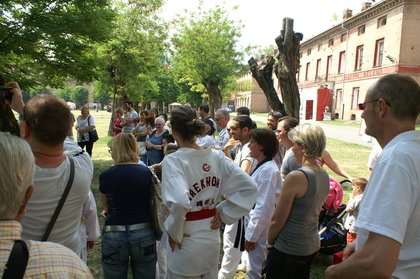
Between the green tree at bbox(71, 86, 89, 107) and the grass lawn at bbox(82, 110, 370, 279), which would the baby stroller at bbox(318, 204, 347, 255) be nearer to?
the grass lawn at bbox(82, 110, 370, 279)

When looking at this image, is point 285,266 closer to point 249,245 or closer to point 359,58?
point 249,245

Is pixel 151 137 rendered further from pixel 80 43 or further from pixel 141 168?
pixel 141 168

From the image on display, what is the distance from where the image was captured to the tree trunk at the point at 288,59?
7.71 m

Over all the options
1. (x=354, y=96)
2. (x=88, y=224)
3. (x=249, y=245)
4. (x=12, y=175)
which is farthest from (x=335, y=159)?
(x=354, y=96)

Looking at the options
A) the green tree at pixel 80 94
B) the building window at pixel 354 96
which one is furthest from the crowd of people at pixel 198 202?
the green tree at pixel 80 94

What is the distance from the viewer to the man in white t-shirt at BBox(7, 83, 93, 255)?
7.08 feet

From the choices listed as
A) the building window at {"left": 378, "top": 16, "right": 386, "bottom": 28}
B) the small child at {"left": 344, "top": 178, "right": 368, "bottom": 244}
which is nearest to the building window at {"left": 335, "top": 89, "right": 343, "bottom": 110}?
the building window at {"left": 378, "top": 16, "right": 386, "bottom": 28}

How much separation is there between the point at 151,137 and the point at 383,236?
7.65 metres

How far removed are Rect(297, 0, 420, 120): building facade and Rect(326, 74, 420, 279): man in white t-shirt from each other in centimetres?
3301

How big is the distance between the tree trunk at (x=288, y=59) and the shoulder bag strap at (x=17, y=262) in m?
7.20

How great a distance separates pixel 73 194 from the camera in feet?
7.44

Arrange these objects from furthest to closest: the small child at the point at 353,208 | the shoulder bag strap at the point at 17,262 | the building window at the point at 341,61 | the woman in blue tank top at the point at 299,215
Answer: the building window at the point at 341,61, the small child at the point at 353,208, the woman in blue tank top at the point at 299,215, the shoulder bag strap at the point at 17,262

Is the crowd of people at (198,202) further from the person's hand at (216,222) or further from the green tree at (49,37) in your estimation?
the green tree at (49,37)

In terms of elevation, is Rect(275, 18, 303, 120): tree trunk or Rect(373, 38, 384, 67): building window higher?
Rect(373, 38, 384, 67): building window
